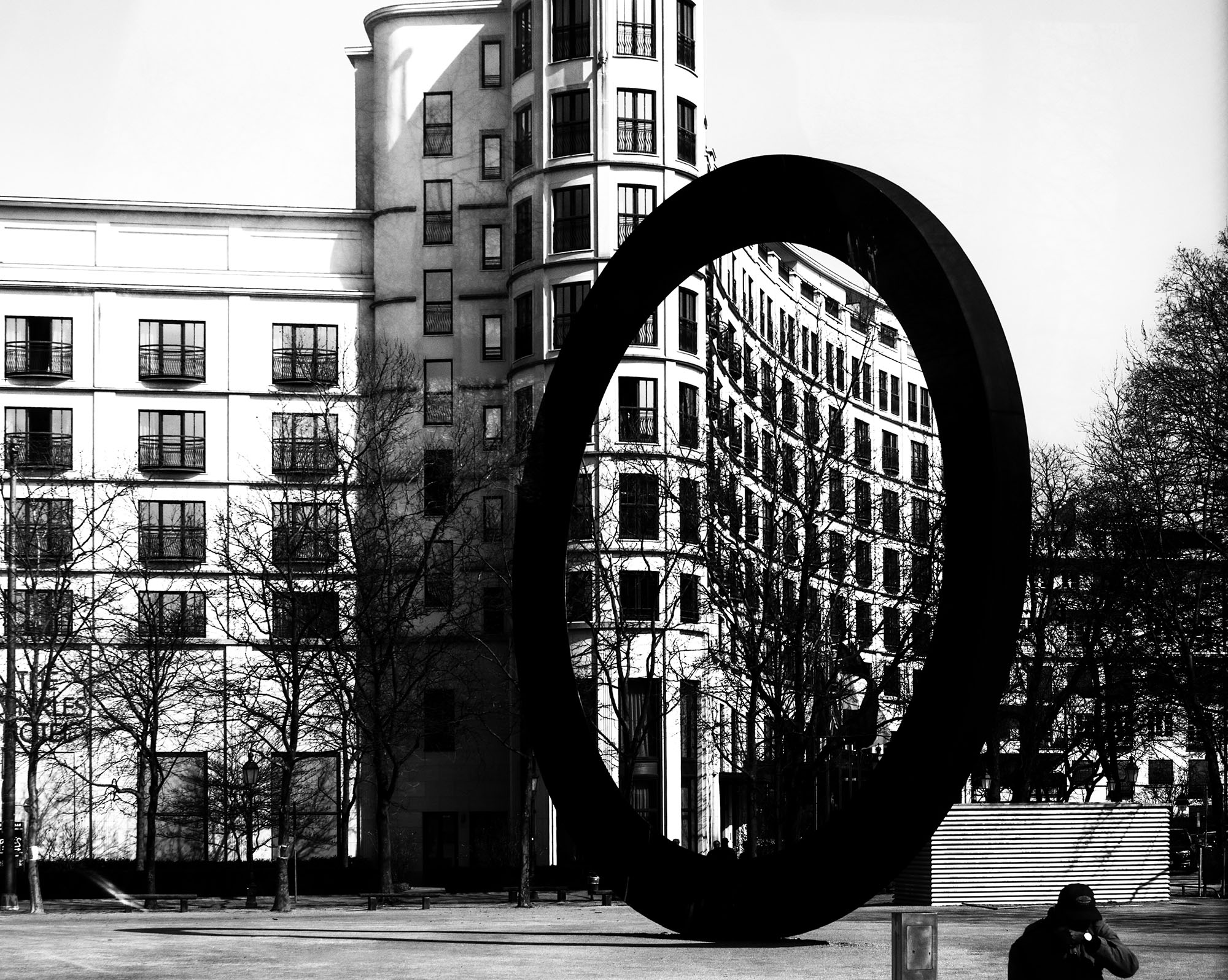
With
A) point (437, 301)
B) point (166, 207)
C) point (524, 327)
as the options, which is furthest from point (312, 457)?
point (166, 207)

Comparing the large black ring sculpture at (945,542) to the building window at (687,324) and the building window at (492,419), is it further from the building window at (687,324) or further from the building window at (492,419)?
the building window at (492,419)

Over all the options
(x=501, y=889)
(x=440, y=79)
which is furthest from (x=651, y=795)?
(x=440, y=79)

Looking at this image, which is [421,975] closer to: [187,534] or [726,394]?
[726,394]

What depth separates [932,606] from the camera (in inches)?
1257

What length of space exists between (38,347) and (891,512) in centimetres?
3425

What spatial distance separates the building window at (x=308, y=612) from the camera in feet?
135

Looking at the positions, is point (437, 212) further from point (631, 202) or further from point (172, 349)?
point (172, 349)

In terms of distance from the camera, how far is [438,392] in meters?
58.1

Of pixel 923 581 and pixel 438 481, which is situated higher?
pixel 438 481

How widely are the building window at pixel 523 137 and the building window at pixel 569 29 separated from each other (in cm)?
224

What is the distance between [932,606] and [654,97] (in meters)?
26.9

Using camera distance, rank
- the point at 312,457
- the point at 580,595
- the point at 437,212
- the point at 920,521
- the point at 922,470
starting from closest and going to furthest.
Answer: the point at 920,521 < the point at 580,595 < the point at 922,470 < the point at 312,457 < the point at 437,212

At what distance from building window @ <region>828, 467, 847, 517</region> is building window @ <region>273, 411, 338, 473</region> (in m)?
15.2

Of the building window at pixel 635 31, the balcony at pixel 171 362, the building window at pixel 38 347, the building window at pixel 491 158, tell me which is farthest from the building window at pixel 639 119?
the building window at pixel 38 347
